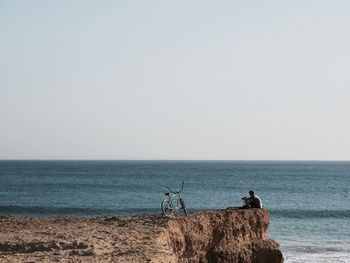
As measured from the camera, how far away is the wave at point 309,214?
57.2 meters

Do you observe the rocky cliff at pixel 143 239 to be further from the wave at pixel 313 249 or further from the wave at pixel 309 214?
the wave at pixel 309 214

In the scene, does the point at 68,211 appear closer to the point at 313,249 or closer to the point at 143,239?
the point at 313,249

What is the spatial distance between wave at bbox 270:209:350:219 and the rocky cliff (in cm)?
3265

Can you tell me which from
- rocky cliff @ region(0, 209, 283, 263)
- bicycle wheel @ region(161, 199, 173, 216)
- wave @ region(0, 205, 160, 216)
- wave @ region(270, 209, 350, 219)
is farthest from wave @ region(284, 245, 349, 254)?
wave @ region(0, 205, 160, 216)

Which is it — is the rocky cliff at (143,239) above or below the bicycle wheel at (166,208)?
below

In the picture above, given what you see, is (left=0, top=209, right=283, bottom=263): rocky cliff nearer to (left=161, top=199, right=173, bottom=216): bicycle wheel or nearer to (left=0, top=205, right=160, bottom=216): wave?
(left=161, top=199, right=173, bottom=216): bicycle wheel

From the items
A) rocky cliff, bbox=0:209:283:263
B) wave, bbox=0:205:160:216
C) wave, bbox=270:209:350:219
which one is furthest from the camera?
wave, bbox=0:205:160:216

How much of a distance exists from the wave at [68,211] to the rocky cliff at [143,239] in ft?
107

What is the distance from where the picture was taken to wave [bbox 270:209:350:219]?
57162 mm

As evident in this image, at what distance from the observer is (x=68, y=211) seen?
195 feet

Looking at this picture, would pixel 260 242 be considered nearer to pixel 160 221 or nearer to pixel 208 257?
pixel 208 257

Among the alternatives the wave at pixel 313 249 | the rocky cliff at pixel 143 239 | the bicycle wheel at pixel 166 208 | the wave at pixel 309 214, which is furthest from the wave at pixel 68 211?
the rocky cliff at pixel 143 239

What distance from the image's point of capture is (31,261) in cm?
1616

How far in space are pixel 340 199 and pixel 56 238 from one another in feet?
219
